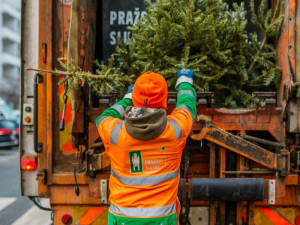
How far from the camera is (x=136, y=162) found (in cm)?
218

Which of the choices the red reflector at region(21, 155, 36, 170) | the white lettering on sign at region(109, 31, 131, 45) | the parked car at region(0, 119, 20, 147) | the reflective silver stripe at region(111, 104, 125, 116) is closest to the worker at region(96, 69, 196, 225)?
the reflective silver stripe at region(111, 104, 125, 116)

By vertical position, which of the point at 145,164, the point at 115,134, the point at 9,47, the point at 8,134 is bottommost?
the point at 8,134

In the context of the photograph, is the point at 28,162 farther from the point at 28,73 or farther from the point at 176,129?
the point at 176,129

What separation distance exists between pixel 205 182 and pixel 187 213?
13.3 inches

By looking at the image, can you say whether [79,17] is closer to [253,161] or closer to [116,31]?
[116,31]

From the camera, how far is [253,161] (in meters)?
2.83

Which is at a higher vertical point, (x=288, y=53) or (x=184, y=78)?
(x=288, y=53)

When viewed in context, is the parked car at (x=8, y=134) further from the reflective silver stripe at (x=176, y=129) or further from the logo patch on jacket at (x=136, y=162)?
the reflective silver stripe at (x=176, y=129)

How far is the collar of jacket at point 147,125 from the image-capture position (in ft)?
6.67

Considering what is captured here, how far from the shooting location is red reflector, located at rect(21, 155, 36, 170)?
3035 millimetres

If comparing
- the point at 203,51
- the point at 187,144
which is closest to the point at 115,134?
the point at 187,144

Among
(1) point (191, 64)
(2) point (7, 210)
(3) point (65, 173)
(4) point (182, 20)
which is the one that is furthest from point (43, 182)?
(2) point (7, 210)

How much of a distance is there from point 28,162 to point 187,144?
4.32 feet

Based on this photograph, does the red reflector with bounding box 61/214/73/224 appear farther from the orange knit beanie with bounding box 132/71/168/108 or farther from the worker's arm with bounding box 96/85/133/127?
the orange knit beanie with bounding box 132/71/168/108
